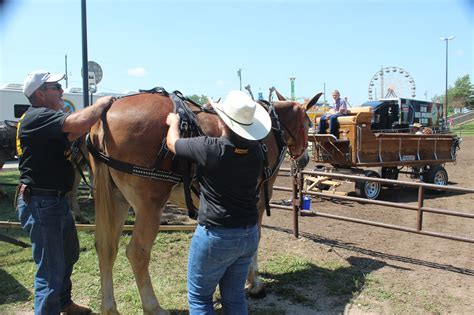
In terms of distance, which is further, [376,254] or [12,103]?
[12,103]

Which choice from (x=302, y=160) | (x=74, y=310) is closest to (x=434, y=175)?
(x=302, y=160)

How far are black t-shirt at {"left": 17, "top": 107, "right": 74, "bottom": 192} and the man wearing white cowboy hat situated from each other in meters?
0.97

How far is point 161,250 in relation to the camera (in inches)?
214

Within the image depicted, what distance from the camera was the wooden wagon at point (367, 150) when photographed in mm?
9414

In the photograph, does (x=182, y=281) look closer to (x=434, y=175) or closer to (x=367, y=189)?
(x=367, y=189)

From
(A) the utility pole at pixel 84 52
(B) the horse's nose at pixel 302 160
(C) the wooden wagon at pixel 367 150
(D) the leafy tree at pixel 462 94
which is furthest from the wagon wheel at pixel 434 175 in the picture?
(D) the leafy tree at pixel 462 94

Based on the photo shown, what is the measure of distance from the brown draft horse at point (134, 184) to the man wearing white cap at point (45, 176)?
0.25 m

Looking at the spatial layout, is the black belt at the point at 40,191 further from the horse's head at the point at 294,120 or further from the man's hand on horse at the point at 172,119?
the horse's head at the point at 294,120

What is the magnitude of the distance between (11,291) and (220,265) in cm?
292

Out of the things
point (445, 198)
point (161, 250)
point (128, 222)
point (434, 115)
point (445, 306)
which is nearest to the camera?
point (445, 306)

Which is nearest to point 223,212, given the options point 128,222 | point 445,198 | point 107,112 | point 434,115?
point 107,112

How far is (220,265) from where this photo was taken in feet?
8.26

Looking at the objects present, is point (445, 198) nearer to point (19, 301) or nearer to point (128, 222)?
point (128, 222)

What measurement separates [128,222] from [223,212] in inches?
185
